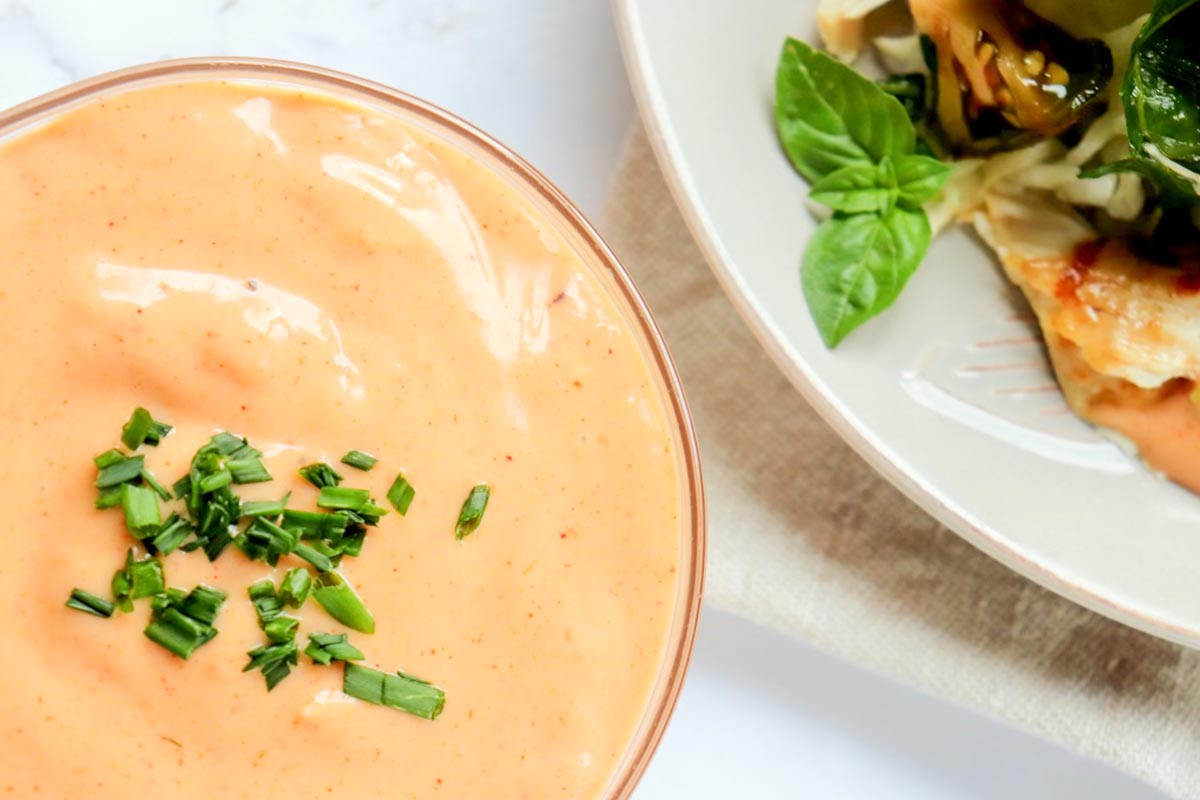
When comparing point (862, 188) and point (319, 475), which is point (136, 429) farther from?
point (862, 188)

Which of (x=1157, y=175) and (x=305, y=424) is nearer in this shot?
(x=305, y=424)

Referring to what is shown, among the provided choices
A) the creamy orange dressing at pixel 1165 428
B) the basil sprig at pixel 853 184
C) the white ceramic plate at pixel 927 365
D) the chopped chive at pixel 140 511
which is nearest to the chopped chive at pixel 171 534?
the chopped chive at pixel 140 511

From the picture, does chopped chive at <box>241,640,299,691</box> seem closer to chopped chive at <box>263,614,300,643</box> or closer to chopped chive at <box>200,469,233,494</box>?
chopped chive at <box>263,614,300,643</box>

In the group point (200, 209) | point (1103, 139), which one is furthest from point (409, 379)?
point (1103, 139)

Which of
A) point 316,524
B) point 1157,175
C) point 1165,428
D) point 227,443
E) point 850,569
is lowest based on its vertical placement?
point 850,569

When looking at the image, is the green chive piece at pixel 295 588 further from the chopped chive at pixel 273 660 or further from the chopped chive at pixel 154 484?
the chopped chive at pixel 154 484

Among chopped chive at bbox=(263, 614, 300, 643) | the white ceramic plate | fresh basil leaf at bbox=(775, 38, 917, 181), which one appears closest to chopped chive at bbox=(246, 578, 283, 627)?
chopped chive at bbox=(263, 614, 300, 643)

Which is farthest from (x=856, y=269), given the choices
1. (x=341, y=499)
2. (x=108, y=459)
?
(x=108, y=459)

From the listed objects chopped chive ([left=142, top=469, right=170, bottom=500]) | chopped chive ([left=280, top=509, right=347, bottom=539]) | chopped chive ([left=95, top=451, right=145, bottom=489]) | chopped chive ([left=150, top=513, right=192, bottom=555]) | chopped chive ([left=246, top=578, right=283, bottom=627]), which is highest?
chopped chive ([left=95, top=451, right=145, bottom=489])
